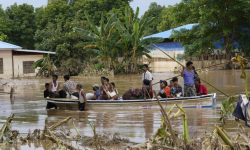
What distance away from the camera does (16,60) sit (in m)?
26.1

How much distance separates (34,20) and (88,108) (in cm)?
2954

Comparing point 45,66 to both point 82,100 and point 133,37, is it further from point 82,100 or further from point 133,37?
point 82,100

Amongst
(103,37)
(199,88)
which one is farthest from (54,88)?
(103,37)

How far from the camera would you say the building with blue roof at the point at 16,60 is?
25.6 meters

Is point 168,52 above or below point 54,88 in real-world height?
above

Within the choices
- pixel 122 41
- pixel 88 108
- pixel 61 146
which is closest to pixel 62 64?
pixel 122 41

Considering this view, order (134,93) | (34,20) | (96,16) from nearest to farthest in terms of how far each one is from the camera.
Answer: (134,93) → (96,16) → (34,20)

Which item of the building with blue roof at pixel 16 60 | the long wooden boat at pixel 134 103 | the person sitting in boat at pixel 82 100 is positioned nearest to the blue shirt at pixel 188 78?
the long wooden boat at pixel 134 103

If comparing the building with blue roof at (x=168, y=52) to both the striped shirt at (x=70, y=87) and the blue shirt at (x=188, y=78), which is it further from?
the blue shirt at (x=188, y=78)

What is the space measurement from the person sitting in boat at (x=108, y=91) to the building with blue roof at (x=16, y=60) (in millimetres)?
16707

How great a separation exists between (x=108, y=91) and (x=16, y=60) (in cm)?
1768

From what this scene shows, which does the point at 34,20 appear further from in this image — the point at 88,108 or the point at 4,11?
the point at 88,108

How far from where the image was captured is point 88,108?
10.1 metres

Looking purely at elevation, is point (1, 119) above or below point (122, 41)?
below
